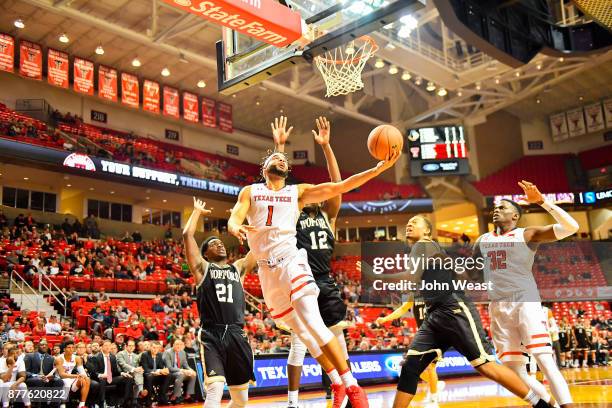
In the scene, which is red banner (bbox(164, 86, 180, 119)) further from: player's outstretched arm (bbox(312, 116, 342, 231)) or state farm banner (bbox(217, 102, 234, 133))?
player's outstretched arm (bbox(312, 116, 342, 231))

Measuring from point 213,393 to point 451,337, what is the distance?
86.8 inches

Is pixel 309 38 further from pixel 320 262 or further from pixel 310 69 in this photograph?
pixel 310 69

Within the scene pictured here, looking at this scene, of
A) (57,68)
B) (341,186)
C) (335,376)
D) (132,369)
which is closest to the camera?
(335,376)

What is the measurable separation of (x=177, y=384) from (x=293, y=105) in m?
22.7

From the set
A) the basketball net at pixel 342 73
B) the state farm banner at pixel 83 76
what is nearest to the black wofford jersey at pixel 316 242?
the basketball net at pixel 342 73

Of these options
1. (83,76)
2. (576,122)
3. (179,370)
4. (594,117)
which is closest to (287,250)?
(179,370)

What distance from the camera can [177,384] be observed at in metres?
11.8

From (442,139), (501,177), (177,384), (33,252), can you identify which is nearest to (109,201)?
(33,252)

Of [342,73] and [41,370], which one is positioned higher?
[342,73]

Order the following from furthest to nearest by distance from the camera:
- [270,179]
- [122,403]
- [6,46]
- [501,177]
Answer: [501,177]
[6,46]
[122,403]
[270,179]

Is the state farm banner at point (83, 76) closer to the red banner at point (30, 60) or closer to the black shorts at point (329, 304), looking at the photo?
the red banner at point (30, 60)

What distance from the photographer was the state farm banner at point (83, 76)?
23.3 m

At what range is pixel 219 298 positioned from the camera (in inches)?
215

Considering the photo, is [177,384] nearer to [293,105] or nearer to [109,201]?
[109,201]
